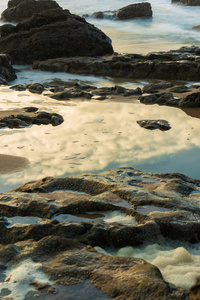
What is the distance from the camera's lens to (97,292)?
1.76 meters

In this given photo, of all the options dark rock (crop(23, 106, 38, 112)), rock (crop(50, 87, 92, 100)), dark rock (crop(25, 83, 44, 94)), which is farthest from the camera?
dark rock (crop(25, 83, 44, 94))

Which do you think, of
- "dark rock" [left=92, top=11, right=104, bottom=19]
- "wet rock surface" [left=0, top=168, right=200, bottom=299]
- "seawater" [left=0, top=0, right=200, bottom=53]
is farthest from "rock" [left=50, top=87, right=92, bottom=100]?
"dark rock" [left=92, top=11, right=104, bottom=19]

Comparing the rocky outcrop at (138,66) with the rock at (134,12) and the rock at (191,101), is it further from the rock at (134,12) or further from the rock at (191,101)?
the rock at (134,12)

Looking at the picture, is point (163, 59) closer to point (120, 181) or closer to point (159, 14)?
point (120, 181)

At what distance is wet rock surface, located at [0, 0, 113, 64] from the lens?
456 inches

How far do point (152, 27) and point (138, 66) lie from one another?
1218 centimetres

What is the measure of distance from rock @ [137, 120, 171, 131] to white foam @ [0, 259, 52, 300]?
3.60 meters

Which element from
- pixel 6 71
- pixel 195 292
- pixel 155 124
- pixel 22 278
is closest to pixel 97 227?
pixel 22 278

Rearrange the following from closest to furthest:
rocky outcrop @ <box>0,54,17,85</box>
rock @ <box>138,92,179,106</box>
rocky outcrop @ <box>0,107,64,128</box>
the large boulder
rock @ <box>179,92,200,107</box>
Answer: rocky outcrop @ <box>0,107,64,128</box> < rock @ <box>179,92,200,107</box> < rock @ <box>138,92,179,106</box> < rocky outcrop @ <box>0,54,17,85</box> < the large boulder

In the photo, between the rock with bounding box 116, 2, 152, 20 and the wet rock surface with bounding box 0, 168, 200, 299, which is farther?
the rock with bounding box 116, 2, 152, 20

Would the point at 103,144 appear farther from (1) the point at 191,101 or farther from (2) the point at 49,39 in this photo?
(2) the point at 49,39

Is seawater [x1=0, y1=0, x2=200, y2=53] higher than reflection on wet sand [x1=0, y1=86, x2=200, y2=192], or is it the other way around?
seawater [x1=0, y1=0, x2=200, y2=53]

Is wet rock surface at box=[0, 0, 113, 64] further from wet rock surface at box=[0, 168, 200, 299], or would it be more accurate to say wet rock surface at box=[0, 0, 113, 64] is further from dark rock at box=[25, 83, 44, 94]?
wet rock surface at box=[0, 168, 200, 299]

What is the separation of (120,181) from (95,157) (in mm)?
1256
